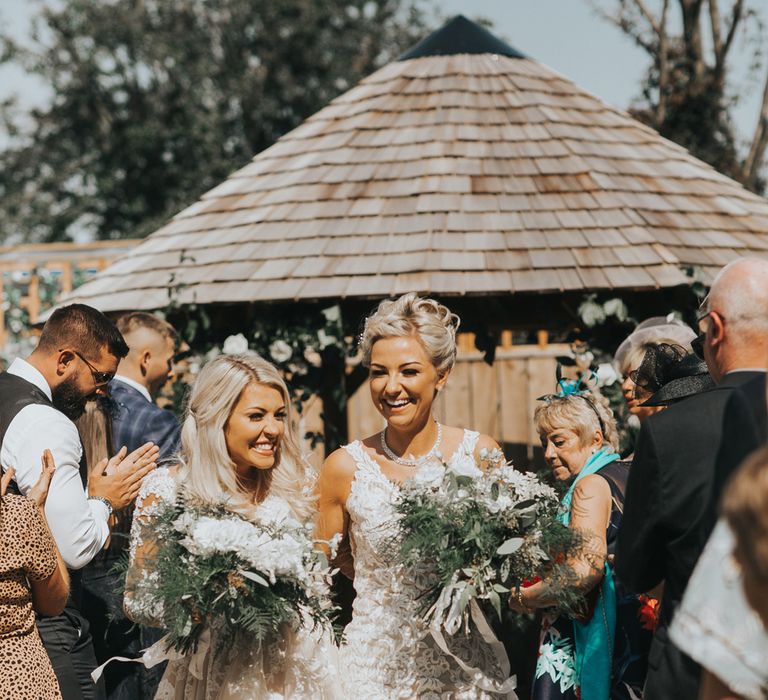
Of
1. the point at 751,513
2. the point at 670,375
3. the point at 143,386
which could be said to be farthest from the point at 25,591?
the point at 670,375

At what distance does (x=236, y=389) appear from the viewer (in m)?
3.91

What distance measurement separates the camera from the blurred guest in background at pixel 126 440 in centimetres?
482

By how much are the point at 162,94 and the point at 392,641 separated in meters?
23.3

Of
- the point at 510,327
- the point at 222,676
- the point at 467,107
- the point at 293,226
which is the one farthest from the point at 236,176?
the point at 222,676

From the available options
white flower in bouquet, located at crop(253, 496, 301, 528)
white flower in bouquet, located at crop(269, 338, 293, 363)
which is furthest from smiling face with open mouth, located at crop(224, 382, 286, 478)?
white flower in bouquet, located at crop(269, 338, 293, 363)

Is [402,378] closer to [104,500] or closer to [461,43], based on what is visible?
[104,500]

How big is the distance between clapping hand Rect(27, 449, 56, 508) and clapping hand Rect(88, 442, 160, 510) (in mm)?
479

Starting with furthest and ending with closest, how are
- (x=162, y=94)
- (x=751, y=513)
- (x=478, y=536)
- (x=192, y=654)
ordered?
1. (x=162, y=94)
2. (x=192, y=654)
3. (x=478, y=536)
4. (x=751, y=513)

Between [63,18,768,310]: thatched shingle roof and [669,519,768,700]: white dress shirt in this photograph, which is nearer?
[669,519,768,700]: white dress shirt

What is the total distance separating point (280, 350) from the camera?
703 centimetres

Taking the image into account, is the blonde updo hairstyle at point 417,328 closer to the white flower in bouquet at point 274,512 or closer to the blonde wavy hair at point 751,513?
the white flower in bouquet at point 274,512

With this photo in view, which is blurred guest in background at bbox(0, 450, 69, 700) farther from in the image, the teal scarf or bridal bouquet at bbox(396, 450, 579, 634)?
the teal scarf

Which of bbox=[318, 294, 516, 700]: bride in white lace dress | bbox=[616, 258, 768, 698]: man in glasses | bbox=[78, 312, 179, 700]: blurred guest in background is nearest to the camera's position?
bbox=[616, 258, 768, 698]: man in glasses

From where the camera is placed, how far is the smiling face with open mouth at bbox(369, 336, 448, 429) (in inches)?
158
